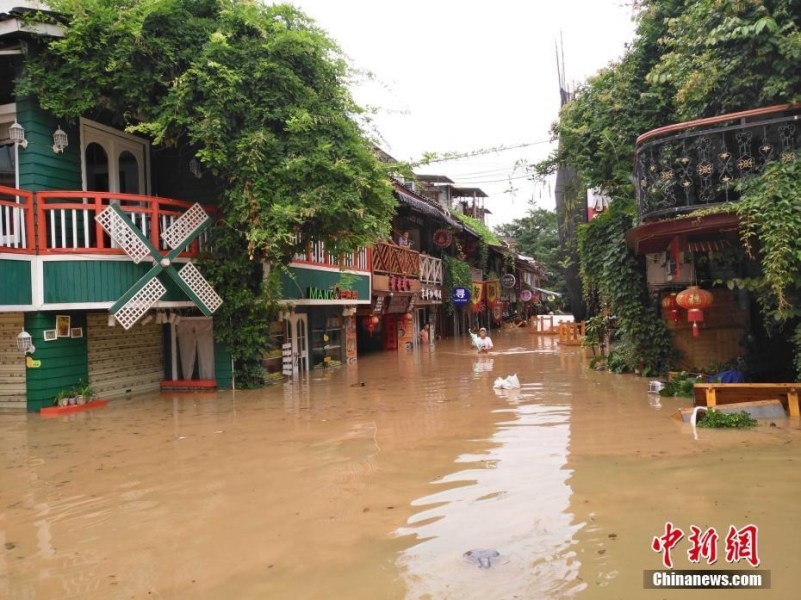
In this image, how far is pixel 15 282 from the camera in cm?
1109

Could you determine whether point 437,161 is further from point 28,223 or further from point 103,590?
point 103,590

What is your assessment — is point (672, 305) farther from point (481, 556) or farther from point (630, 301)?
point (481, 556)

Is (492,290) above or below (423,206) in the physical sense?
below

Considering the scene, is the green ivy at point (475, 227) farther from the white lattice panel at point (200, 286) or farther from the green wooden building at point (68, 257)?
the white lattice panel at point (200, 286)

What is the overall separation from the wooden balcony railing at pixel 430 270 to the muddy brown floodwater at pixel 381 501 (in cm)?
1568

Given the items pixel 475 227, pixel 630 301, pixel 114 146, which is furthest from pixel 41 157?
pixel 475 227

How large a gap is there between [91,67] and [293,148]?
13.0ft

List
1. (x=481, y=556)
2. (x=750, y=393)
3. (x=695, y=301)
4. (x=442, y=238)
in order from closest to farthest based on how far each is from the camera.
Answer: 1. (x=481, y=556)
2. (x=750, y=393)
3. (x=695, y=301)
4. (x=442, y=238)

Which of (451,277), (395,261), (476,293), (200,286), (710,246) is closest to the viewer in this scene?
(710,246)

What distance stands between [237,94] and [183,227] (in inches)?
110

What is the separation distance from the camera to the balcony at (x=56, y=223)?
11164 mm

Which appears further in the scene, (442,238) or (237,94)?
(442,238)

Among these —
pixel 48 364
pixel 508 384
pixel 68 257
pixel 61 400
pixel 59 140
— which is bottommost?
pixel 508 384

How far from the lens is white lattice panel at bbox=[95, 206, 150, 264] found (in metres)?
11.6
